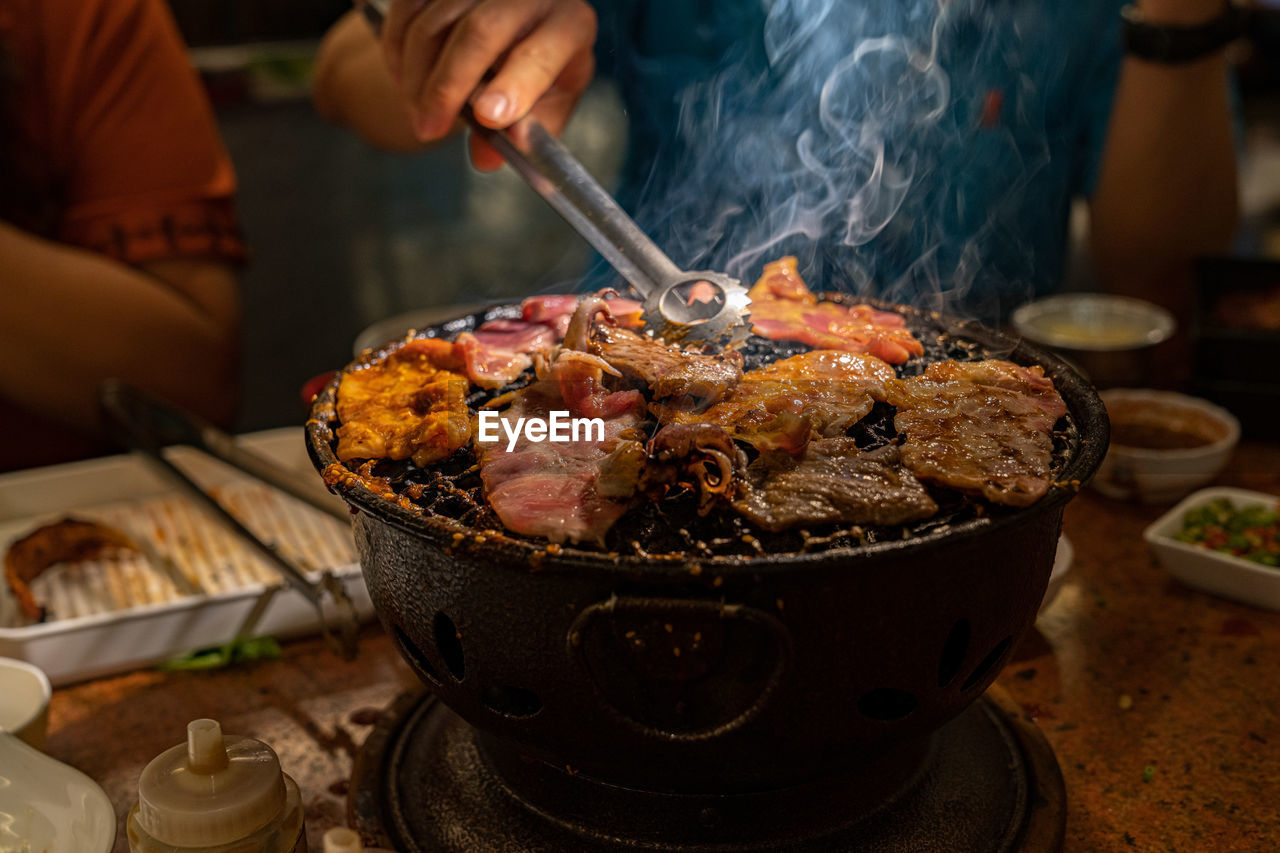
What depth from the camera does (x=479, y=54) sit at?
1944 mm

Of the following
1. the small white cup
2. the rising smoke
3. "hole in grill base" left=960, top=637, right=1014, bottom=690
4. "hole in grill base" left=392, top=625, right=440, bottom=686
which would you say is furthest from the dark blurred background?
"hole in grill base" left=960, top=637, right=1014, bottom=690

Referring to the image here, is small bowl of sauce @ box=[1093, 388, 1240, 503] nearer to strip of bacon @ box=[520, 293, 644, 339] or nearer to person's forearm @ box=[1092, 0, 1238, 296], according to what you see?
person's forearm @ box=[1092, 0, 1238, 296]

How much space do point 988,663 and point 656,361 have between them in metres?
0.68

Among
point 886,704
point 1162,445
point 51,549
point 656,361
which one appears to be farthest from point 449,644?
point 1162,445

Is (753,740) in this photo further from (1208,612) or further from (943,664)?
(1208,612)

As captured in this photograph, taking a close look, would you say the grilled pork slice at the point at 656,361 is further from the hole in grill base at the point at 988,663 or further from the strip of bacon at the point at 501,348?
the hole in grill base at the point at 988,663

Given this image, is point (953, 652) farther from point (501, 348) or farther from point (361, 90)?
point (361, 90)

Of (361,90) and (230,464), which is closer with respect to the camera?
(230,464)

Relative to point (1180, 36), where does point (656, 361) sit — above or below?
below

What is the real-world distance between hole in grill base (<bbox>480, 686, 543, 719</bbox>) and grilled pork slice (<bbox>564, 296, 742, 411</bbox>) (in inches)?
19.5

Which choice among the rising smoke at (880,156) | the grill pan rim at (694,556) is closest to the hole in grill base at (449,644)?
the grill pan rim at (694,556)

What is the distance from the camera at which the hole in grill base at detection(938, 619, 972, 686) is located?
1.37m

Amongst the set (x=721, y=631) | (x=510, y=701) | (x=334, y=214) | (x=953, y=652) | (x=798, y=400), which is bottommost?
(x=334, y=214)

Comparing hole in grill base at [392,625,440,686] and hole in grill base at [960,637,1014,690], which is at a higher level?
hole in grill base at [960,637,1014,690]
